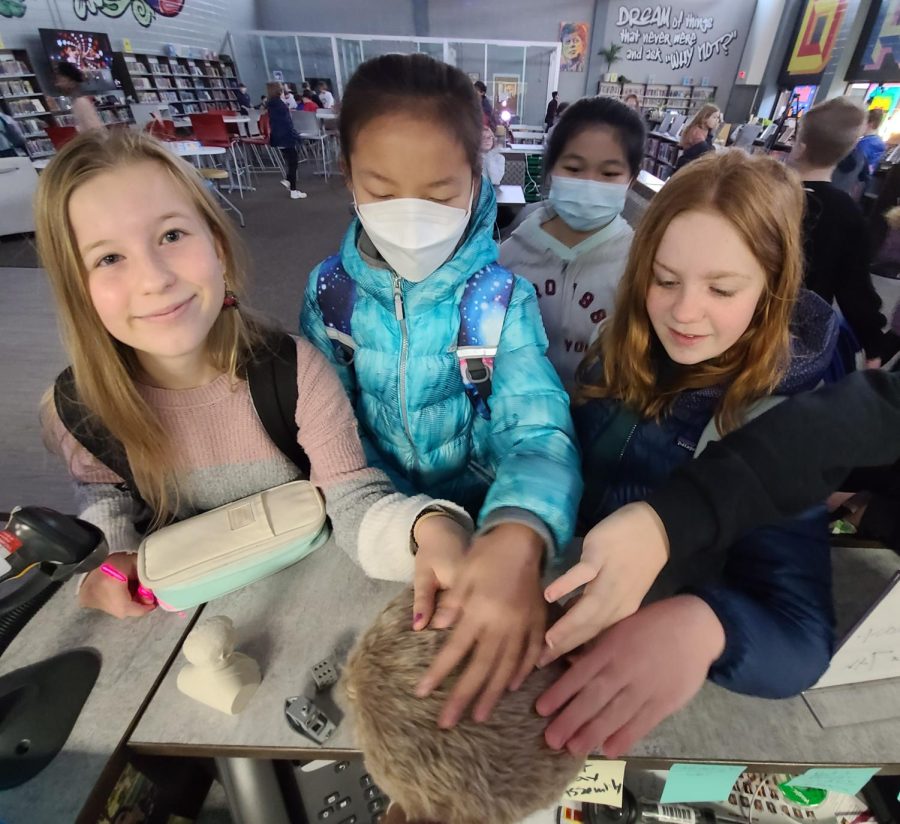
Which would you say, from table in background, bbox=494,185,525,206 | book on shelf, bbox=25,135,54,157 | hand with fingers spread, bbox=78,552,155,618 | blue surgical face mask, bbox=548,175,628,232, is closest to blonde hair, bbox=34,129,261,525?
hand with fingers spread, bbox=78,552,155,618

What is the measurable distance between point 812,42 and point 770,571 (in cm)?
1198

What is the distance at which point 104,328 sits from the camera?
0.77 meters

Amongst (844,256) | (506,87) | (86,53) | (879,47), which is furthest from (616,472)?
(506,87)

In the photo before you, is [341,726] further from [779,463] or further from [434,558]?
[779,463]

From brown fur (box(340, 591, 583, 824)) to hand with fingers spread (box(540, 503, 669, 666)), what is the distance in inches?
2.7

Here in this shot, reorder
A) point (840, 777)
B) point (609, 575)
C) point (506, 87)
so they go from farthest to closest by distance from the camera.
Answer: point (506, 87), point (840, 777), point (609, 575)

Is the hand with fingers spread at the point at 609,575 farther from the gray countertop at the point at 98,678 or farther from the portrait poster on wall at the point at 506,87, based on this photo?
the portrait poster on wall at the point at 506,87

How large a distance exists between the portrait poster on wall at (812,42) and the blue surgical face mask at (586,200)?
1007cm

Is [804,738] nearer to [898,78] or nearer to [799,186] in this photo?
[799,186]

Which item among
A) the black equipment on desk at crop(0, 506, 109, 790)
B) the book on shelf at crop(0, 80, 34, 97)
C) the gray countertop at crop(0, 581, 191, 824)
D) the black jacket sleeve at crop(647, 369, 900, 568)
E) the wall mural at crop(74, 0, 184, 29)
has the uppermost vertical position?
the wall mural at crop(74, 0, 184, 29)

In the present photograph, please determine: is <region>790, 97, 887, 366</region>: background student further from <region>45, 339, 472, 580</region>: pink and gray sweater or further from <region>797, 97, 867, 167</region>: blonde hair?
<region>45, 339, 472, 580</region>: pink and gray sweater

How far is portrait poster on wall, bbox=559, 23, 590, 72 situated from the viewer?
37.4 feet

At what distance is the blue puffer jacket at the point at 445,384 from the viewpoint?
860 mm

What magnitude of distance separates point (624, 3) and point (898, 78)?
264 inches
